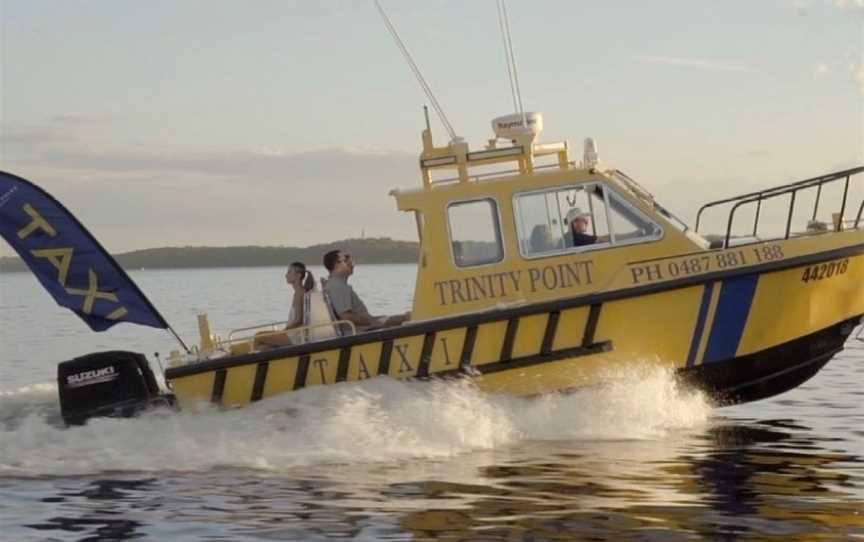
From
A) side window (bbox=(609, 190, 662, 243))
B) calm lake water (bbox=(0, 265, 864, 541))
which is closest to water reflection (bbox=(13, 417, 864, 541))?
calm lake water (bbox=(0, 265, 864, 541))

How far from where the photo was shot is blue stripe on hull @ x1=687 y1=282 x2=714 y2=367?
10.4 meters

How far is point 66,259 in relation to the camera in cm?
1087

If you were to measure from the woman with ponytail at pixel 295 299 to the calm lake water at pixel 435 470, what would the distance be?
75 centimetres

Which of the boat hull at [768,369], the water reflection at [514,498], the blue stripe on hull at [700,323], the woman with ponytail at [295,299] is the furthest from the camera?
the woman with ponytail at [295,299]

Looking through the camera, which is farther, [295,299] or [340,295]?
[295,299]

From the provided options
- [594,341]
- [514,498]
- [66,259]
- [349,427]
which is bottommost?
[514,498]

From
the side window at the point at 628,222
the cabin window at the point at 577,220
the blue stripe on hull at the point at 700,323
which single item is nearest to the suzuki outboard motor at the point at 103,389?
the cabin window at the point at 577,220

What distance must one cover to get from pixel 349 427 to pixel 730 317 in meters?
3.05

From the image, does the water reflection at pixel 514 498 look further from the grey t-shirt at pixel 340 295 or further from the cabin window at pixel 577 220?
the grey t-shirt at pixel 340 295

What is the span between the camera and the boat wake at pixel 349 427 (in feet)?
33.0

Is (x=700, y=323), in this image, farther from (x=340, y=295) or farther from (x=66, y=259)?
(x=66, y=259)

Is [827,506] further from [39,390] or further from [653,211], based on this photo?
[39,390]

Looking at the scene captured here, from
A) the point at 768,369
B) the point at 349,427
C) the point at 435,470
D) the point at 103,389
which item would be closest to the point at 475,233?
the point at 349,427

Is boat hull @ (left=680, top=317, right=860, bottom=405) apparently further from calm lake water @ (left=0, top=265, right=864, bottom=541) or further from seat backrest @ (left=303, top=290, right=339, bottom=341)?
seat backrest @ (left=303, top=290, right=339, bottom=341)
